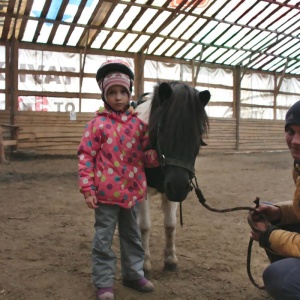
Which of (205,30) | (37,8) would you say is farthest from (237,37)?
(37,8)

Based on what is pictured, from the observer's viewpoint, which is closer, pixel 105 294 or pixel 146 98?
pixel 105 294

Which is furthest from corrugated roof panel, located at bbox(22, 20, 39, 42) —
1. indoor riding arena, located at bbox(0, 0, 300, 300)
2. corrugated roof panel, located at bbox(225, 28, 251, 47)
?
corrugated roof panel, located at bbox(225, 28, 251, 47)

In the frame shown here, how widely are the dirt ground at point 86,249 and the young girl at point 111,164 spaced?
34 cm

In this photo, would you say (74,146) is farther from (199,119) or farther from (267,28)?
(199,119)

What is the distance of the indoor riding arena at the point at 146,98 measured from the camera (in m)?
2.59

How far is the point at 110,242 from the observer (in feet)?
6.86

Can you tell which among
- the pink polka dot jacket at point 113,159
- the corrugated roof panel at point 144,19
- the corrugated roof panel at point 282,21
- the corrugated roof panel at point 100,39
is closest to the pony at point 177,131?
the pink polka dot jacket at point 113,159

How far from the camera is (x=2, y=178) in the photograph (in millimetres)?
6730

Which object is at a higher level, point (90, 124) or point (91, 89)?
point (91, 89)

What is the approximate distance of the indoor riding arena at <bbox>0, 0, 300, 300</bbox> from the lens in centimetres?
259

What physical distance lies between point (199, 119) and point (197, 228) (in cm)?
190

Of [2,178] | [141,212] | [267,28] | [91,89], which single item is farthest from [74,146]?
[141,212]

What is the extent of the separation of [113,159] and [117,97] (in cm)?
36

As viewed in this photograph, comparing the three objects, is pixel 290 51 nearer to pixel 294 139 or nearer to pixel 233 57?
pixel 233 57
